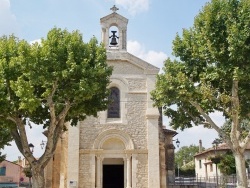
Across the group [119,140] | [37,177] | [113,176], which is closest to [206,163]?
[113,176]

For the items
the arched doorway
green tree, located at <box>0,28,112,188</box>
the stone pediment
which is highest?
the stone pediment

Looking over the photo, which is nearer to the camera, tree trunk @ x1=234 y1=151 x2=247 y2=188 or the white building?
tree trunk @ x1=234 y1=151 x2=247 y2=188

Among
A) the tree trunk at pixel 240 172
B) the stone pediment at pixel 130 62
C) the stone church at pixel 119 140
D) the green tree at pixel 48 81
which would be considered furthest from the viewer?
the stone pediment at pixel 130 62

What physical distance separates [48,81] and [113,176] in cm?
1096

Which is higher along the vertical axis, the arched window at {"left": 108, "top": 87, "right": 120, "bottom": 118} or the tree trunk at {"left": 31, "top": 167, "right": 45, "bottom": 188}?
the arched window at {"left": 108, "top": 87, "right": 120, "bottom": 118}

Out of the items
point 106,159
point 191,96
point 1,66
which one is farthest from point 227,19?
point 106,159

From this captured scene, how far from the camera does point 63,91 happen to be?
52.1ft

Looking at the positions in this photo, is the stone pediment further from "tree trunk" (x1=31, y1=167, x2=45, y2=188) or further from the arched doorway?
"tree trunk" (x1=31, y1=167, x2=45, y2=188)

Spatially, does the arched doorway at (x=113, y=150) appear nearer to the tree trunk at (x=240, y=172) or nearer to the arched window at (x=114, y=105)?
the arched window at (x=114, y=105)

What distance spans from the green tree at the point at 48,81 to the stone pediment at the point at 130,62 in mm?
5989

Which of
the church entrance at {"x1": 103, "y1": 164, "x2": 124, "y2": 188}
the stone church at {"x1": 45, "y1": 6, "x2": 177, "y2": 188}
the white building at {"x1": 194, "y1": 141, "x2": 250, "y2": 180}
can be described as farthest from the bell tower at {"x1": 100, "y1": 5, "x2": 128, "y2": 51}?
the white building at {"x1": 194, "y1": 141, "x2": 250, "y2": 180}

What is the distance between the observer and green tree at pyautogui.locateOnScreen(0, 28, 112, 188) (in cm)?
1525

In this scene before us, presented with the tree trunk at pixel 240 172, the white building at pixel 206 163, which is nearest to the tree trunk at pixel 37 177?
the tree trunk at pixel 240 172

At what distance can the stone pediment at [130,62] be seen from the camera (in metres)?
23.2
